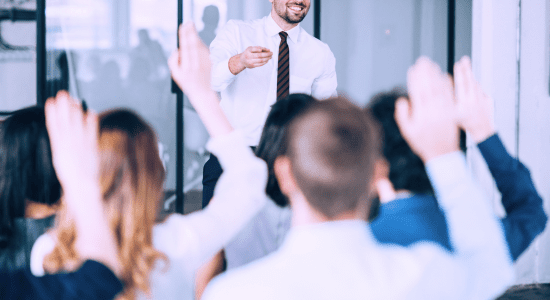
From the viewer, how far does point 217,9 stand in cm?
392

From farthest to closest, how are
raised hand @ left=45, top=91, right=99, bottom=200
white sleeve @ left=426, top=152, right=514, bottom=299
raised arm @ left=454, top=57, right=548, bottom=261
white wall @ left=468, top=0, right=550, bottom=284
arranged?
white wall @ left=468, top=0, right=550, bottom=284, raised arm @ left=454, top=57, right=548, bottom=261, white sleeve @ left=426, top=152, right=514, bottom=299, raised hand @ left=45, top=91, right=99, bottom=200

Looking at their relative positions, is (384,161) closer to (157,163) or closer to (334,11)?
(157,163)

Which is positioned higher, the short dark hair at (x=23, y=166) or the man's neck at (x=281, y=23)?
the man's neck at (x=281, y=23)

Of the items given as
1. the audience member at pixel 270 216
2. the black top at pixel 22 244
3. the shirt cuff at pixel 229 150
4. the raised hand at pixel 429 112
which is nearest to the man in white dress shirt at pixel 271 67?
the audience member at pixel 270 216

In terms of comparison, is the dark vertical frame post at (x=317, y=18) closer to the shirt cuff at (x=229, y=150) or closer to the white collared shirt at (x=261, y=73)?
the white collared shirt at (x=261, y=73)

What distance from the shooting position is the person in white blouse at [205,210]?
891 mm

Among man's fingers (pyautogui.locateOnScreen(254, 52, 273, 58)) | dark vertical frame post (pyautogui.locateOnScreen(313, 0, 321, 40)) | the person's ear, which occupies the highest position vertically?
dark vertical frame post (pyautogui.locateOnScreen(313, 0, 321, 40))

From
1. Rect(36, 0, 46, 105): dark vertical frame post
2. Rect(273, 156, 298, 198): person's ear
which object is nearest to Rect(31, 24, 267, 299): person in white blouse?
Rect(273, 156, 298, 198): person's ear

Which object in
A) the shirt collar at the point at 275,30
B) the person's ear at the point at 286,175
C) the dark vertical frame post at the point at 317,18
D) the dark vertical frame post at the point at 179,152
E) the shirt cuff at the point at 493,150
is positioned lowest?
the dark vertical frame post at the point at 179,152

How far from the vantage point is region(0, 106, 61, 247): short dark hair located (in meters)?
1.25

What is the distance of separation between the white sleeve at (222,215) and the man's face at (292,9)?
1842 mm

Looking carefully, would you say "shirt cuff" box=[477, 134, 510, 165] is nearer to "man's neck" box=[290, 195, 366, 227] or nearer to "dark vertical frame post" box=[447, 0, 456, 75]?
"man's neck" box=[290, 195, 366, 227]

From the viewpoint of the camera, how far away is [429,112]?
75 cm

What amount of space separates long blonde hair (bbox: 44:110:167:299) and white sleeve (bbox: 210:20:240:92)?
4.73ft
